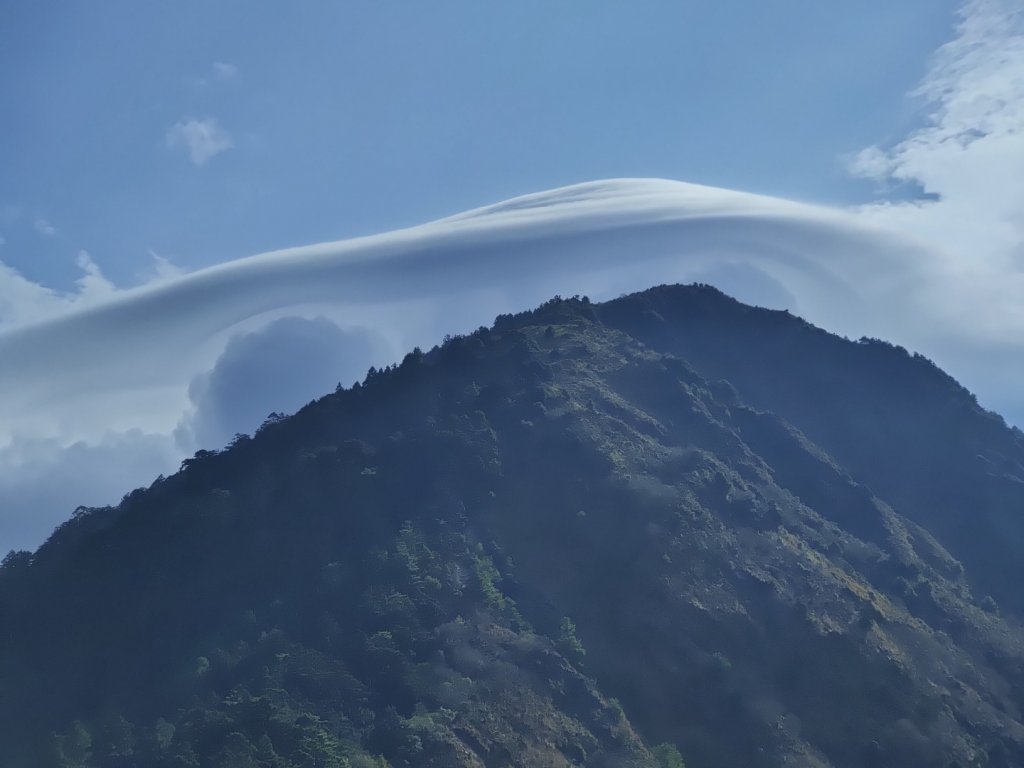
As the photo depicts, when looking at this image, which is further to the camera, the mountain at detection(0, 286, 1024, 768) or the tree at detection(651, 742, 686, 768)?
the tree at detection(651, 742, 686, 768)

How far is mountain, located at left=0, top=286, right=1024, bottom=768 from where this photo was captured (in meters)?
97.5

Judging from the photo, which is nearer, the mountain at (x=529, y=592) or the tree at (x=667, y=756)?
the mountain at (x=529, y=592)

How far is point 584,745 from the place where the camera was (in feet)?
314

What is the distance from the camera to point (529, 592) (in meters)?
119

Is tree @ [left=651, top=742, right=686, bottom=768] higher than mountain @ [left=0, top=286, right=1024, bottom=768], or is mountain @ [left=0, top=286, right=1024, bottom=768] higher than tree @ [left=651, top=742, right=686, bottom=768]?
mountain @ [left=0, top=286, right=1024, bottom=768]

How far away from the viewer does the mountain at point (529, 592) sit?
320ft

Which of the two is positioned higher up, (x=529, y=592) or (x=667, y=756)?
(x=529, y=592)

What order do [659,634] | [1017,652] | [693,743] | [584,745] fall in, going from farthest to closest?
[1017,652], [659,634], [693,743], [584,745]

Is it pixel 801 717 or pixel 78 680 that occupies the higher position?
pixel 78 680

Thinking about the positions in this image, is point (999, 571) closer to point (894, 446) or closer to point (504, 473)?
point (894, 446)

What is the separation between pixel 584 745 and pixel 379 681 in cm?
2140

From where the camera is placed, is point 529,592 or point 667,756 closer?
point 667,756

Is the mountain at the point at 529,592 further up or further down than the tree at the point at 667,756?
further up

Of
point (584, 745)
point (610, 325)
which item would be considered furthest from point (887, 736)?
point (610, 325)
